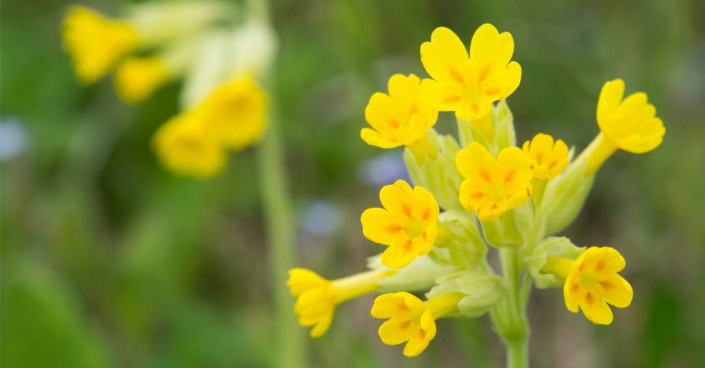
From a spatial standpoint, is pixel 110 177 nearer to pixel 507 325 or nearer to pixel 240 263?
pixel 240 263

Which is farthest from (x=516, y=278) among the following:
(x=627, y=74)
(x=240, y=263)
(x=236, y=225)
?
(x=236, y=225)

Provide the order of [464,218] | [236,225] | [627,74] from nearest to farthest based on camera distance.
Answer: [464,218] < [627,74] < [236,225]

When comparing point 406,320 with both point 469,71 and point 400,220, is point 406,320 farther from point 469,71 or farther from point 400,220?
point 469,71

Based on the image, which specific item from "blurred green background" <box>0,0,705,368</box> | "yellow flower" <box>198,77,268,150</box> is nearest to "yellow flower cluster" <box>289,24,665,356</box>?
"blurred green background" <box>0,0,705,368</box>

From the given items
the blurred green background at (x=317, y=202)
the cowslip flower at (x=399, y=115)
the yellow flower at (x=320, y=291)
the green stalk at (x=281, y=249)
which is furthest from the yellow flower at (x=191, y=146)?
the cowslip flower at (x=399, y=115)

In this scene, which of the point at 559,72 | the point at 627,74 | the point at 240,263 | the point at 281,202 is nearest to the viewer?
the point at 281,202
